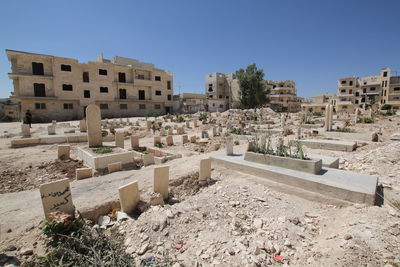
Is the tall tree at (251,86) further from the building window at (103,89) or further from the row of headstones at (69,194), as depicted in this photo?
the row of headstones at (69,194)

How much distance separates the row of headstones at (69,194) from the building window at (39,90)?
3029cm

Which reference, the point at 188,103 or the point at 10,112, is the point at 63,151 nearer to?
the point at 188,103

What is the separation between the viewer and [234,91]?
51531 mm

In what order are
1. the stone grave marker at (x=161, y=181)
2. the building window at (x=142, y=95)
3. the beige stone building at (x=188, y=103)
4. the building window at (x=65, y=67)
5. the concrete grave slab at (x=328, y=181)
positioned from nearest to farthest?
1. the concrete grave slab at (x=328, y=181)
2. the stone grave marker at (x=161, y=181)
3. the building window at (x=65, y=67)
4. the building window at (x=142, y=95)
5. the beige stone building at (x=188, y=103)

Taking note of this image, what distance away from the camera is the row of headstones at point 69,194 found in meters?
3.29

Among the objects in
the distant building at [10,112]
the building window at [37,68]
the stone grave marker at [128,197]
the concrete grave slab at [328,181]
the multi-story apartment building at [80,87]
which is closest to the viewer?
the concrete grave slab at [328,181]

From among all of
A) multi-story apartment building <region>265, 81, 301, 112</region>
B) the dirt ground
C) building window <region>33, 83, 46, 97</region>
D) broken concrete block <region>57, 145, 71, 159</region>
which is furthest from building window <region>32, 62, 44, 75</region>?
multi-story apartment building <region>265, 81, 301, 112</region>

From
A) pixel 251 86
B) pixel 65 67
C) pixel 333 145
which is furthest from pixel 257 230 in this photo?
pixel 251 86

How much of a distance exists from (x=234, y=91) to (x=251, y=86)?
1032 cm

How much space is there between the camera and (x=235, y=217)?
12.0ft

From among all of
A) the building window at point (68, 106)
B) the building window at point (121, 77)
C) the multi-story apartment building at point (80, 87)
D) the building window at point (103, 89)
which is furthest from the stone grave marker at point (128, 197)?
the building window at point (121, 77)

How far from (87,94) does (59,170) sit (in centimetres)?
2630

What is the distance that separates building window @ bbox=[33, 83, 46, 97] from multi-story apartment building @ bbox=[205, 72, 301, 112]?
106 ft

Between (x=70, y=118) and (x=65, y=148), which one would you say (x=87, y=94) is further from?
(x=65, y=148)
